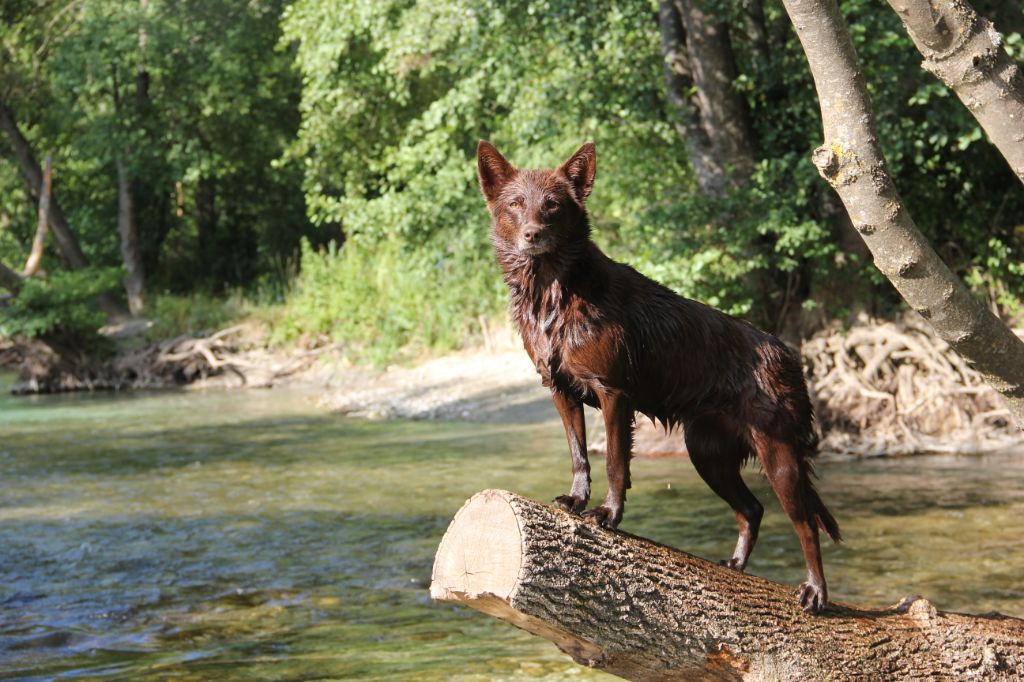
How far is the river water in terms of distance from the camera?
7137 mm

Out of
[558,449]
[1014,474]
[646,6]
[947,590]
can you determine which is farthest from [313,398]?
[947,590]

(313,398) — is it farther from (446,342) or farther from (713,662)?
(713,662)

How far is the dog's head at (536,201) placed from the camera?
4293mm

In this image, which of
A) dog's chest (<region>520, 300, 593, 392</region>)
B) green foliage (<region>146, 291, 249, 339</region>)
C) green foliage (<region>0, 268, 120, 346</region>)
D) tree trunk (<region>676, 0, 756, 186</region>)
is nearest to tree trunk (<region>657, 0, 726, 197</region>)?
tree trunk (<region>676, 0, 756, 186</region>)

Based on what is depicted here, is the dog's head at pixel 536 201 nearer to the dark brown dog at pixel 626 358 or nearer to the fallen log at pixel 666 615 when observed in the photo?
the dark brown dog at pixel 626 358

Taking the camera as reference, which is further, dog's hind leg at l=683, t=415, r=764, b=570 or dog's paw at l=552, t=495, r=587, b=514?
dog's hind leg at l=683, t=415, r=764, b=570

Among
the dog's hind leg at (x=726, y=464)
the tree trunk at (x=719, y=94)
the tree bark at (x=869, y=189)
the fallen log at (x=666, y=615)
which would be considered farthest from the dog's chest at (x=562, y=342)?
the tree trunk at (x=719, y=94)

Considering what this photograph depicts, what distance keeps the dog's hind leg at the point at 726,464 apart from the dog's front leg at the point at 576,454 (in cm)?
58

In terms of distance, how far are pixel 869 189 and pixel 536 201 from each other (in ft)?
4.05

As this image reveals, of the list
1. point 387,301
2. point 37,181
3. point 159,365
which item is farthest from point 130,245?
point 387,301

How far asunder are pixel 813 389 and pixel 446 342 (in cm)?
966

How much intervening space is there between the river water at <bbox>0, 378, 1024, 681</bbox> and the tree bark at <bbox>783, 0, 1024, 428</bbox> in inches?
118

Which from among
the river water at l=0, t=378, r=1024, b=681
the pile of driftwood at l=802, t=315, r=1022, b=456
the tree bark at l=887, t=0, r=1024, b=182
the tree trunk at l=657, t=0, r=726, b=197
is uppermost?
the tree trunk at l=657, t=0, r=726, b=197

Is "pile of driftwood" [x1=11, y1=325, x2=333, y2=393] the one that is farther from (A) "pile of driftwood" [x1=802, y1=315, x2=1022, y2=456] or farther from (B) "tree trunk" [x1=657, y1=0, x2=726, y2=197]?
(A) "pile of driftwood" [x1=802, y1=315, x2=1022, y2=456]
